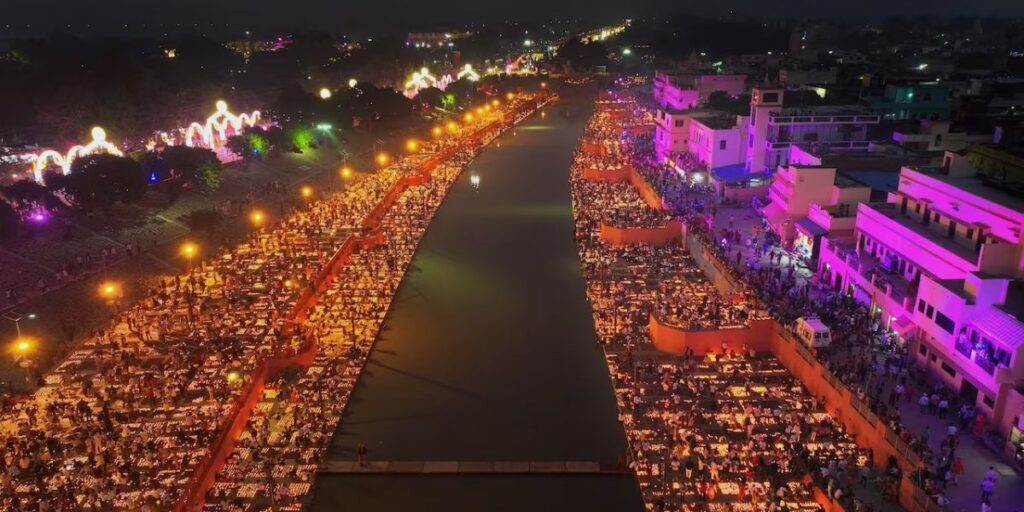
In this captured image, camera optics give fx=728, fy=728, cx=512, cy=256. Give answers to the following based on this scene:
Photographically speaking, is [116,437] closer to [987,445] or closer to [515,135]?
[987,445]

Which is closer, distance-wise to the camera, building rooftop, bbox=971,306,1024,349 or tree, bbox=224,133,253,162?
building rooftop, bbox=971,306,1024,349

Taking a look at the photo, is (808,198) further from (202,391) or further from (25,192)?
(25,192)

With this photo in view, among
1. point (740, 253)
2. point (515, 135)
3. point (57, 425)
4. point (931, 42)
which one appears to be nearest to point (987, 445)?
point (740, 253)

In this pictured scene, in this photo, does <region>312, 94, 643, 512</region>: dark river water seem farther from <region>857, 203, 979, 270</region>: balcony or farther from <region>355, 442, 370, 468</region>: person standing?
<region>857, 203, 979, 270</region>: balcony

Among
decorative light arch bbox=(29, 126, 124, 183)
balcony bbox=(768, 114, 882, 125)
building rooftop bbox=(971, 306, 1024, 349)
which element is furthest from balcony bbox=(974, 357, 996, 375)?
decorative light arch bbox=(29, 126, 124, 183)

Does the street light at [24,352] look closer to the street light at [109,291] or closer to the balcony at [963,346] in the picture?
the street light at [109,291]

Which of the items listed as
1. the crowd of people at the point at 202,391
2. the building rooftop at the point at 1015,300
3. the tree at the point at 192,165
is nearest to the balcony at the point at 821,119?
the building rooftop at the point at 1015,300

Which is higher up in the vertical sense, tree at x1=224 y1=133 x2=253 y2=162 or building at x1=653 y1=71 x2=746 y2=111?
building at x1=653 y1=71 x2=746 y2=111
